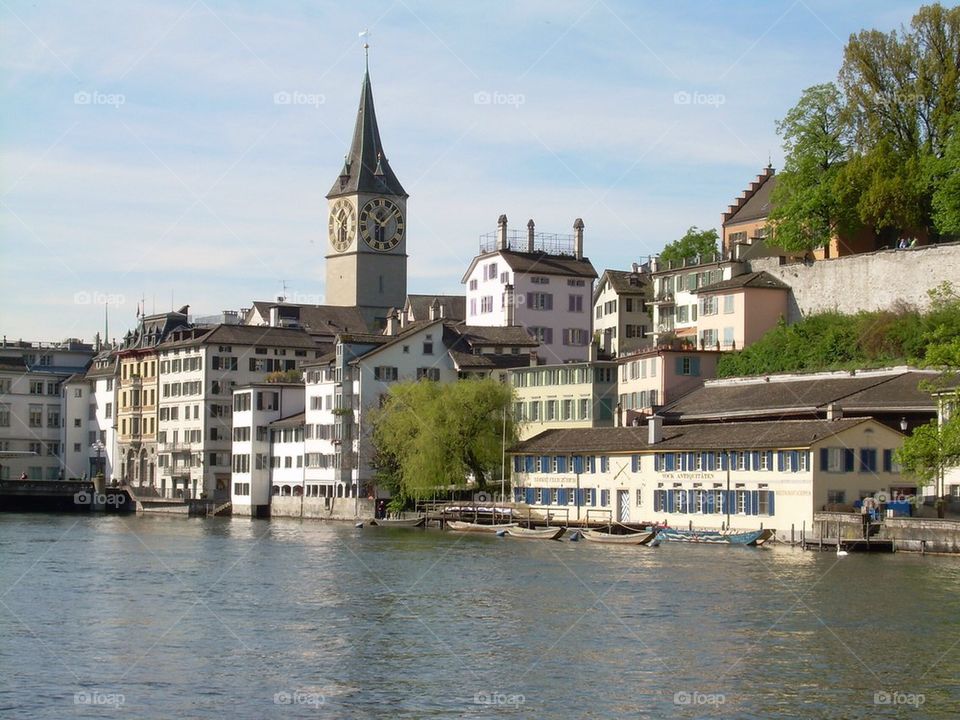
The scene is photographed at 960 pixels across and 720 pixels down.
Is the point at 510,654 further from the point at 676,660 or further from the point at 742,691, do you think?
the point at 742,691

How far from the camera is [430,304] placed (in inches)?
5758

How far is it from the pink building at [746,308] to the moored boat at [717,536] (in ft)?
72.4

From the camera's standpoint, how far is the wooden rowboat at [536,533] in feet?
271

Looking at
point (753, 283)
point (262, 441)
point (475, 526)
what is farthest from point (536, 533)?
point (262, 441)

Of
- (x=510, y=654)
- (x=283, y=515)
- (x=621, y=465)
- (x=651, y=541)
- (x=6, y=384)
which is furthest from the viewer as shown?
(x=6, y=384)

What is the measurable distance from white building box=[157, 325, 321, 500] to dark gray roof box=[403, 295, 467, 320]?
16.4 metres

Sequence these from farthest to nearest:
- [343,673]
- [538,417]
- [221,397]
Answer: [221,397] < [538,417] < [343,673]

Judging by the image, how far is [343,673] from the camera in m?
38.8

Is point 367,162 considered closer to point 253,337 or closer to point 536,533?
point 253,337

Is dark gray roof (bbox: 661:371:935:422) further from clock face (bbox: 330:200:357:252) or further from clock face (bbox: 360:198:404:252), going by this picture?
clock face (bbox: 330:200:357:252)

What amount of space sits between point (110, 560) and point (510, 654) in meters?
32.3

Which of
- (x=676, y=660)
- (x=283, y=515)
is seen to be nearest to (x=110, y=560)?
(x=676, y=660)

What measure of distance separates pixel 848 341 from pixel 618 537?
19.5 meters

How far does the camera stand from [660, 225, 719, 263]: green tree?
126312 millimetres
